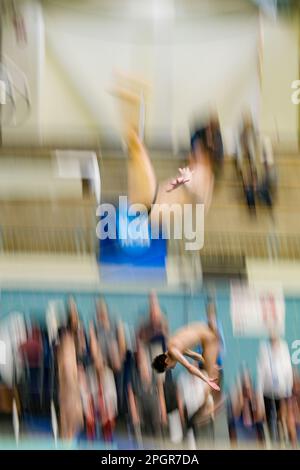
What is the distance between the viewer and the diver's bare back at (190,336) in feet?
4.13

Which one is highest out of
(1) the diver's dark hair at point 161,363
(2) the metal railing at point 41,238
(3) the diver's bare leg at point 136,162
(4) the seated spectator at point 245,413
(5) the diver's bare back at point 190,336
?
(3) the diver's bare leg at point 136,162

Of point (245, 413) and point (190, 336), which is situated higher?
point (190, 336)

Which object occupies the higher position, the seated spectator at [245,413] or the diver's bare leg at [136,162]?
the diver's bare leg at [136,162]

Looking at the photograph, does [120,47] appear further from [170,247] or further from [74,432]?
[74,432]

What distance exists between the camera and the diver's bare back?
1259 millimetres

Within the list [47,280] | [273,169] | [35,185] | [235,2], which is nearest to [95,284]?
[47,280]

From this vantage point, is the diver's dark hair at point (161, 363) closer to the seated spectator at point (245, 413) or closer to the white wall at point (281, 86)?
the seated spectator at point (245, 413)

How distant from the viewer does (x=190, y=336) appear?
1.26 metres

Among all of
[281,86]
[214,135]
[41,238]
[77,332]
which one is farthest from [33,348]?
[281,86]

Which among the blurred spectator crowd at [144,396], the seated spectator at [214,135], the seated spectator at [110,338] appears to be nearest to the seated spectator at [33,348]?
the blurred spectator crowd at [144,396]

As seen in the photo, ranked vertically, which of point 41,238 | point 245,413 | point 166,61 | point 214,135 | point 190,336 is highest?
point 166,61

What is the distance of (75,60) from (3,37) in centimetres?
13

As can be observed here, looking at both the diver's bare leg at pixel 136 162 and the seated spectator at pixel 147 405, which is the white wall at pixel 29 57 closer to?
the diver's bare leg at pixel 136 162

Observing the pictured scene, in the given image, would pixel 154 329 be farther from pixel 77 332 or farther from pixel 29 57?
pixel 29 57
